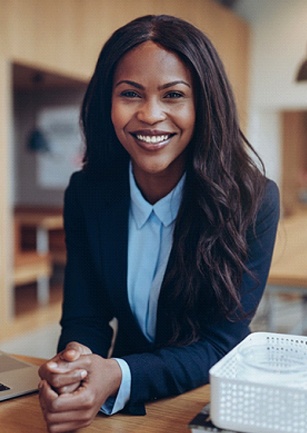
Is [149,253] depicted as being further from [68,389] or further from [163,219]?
[68,389]

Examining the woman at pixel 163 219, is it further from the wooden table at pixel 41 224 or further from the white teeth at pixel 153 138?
the wooden table at pixel 41 224

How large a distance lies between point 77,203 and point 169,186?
233 millimetres

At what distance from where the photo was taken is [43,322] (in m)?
4.94

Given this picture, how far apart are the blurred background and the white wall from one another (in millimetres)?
13

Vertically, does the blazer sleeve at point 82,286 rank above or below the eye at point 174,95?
below

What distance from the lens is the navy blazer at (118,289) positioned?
A: 126 cm

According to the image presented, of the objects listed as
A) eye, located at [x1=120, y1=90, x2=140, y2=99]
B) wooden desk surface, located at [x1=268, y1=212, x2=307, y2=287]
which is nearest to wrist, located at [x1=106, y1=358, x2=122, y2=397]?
eye, located at [x1=120, y1=90, x2=140, y2=99]

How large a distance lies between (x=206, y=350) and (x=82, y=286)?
351 millimetres

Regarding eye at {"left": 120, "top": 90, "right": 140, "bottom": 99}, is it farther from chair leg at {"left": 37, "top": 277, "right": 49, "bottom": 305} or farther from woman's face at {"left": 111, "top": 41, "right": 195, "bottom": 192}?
chair leg at {"left": 37, "top": 277, "right": 49, "bottom": 305}

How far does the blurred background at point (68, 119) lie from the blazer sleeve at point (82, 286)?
1424 millimetres

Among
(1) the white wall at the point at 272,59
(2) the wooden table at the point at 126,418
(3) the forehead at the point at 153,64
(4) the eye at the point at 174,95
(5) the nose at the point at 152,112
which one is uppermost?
(1) the white wall at the point at 272,59

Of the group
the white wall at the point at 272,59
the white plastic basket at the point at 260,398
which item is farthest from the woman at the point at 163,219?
the white wall at the point at 272,59

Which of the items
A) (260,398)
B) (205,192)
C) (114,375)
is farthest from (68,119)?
(260,398)

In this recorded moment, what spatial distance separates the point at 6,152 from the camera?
13.8 feet
